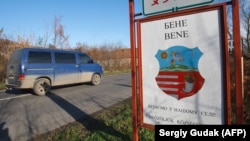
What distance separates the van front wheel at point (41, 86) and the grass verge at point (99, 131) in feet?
16.6

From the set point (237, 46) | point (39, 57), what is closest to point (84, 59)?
point (39, 57)

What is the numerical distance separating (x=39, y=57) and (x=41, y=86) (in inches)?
52.1

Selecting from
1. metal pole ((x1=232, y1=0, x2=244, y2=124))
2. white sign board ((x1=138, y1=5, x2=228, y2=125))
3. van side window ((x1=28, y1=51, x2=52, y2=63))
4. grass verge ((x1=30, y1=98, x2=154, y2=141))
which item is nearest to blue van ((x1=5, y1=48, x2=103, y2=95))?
van side window ((x1=28, y1=51, x2=52, y2=63))

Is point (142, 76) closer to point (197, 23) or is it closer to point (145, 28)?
point (145, 28)

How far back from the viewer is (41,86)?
10.7m

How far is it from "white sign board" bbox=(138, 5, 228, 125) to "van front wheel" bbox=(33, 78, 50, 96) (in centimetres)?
817

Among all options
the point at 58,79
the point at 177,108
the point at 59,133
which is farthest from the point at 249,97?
the point at 58,79

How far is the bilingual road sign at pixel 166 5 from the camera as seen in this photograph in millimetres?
2949

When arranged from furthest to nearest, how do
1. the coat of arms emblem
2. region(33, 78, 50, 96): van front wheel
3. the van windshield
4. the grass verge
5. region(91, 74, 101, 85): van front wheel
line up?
region(91, 74, 101, 85): van front wheel < region(33, 78, 50, 96): van front wheel < the van windshield < the grass verge < the coat of arms emblem

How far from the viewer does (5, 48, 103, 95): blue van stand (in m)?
10.1

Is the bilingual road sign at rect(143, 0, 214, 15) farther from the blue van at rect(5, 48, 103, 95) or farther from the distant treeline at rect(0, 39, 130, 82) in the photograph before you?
the distant treeline at rect(0, 39, 130, 82)

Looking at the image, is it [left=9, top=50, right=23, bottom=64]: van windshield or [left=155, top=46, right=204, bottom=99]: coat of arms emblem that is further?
[left=9, top=50, right=23, bottom=64]: van windshield

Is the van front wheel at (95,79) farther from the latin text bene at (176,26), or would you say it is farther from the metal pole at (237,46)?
the metal pole at (237,46)

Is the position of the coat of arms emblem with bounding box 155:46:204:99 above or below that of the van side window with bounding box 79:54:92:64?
below
